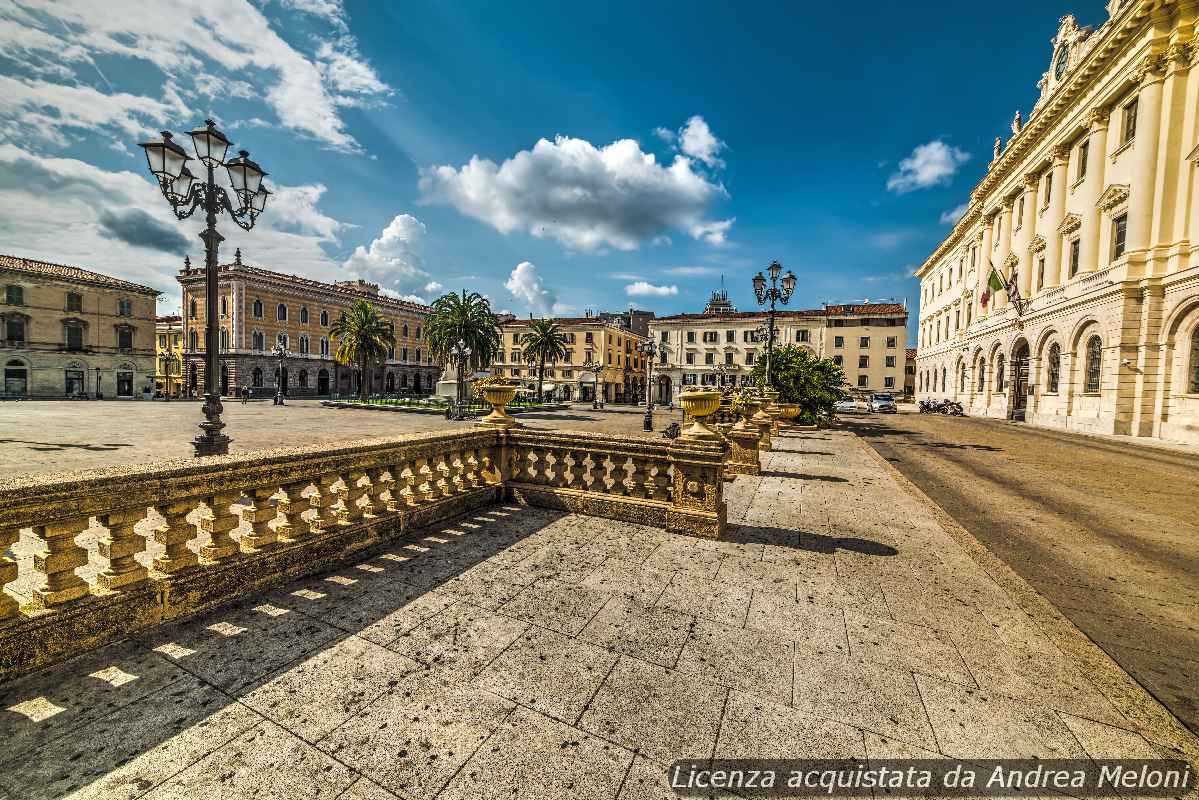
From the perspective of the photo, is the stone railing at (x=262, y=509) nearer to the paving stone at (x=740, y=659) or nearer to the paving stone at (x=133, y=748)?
the paving stone at (x=133, y=748)

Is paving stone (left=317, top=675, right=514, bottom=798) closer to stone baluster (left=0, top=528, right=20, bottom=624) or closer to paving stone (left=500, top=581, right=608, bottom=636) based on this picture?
paving stone (left=500, top=581, right=608, bottom=636)

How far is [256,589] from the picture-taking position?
374 centimetres

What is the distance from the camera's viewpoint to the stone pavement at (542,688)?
211cm

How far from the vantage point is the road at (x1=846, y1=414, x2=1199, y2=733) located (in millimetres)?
3474

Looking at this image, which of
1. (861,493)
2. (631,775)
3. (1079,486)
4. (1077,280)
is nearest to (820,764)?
(631,775)

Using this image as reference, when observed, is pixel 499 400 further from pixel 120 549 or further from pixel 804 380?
pixel 804 380

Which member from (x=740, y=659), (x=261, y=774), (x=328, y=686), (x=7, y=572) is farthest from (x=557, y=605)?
(x=7, y=572)

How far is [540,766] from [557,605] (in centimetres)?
157

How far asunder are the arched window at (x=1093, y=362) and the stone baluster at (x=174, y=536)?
32.1 metres

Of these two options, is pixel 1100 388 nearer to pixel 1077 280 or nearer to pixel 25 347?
pixel 1077 280

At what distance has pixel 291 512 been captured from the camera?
4.07 m

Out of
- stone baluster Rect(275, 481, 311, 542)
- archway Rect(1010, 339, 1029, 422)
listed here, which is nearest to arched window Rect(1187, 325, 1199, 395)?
archway Rect(1010, 339, 1029, 422)

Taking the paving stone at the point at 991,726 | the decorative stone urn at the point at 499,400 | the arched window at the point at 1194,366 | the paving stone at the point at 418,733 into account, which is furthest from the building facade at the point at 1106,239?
the paving stone at the point at 418,733

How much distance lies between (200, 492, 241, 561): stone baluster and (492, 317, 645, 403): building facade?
5514 centimetres
